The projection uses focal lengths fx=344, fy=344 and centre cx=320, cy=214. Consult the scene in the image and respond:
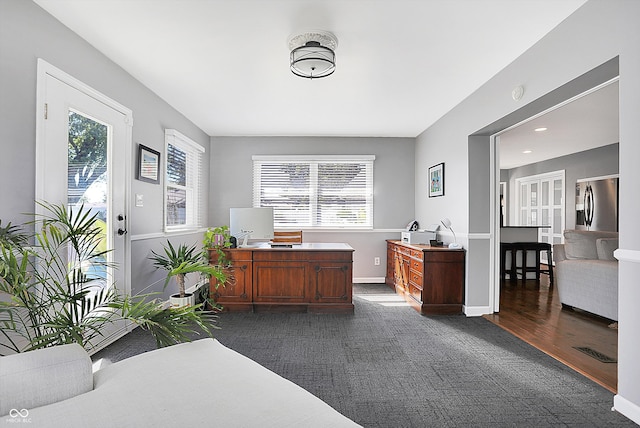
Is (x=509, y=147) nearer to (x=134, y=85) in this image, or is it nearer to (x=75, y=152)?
(x=134, y=85)

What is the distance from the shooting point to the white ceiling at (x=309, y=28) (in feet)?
7.41

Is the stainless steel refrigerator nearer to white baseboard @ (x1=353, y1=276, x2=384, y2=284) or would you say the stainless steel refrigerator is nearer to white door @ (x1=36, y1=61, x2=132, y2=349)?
white baseboard @ (x1=353, y1=276, x2=384, y2=284)

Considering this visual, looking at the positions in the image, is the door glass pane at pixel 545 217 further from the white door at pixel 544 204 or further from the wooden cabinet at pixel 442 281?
the wooden cabinet at pixel 442 281

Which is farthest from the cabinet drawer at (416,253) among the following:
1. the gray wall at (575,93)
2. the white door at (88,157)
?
the white door at (88,157)

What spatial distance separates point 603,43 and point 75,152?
3666 mm

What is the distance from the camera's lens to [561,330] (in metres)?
3.44

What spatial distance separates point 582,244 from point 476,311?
169 centimetres

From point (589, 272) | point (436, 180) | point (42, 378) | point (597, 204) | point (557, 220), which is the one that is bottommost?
point (589, 272)

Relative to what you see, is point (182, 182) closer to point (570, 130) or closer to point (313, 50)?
point (313, 50)

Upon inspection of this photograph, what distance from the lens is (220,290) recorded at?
4.03 m

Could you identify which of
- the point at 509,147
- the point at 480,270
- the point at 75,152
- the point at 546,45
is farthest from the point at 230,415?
the point at 509,147

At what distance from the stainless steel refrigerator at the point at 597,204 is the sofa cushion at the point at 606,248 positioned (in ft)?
9.72

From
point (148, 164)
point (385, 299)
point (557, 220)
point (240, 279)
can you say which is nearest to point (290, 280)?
point (240, 279)

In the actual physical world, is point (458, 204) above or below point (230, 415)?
above
